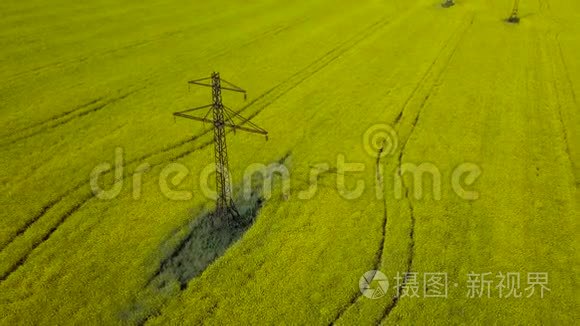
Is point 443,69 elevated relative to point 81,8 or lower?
lower

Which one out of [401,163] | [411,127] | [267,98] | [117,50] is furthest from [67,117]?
[411,127]

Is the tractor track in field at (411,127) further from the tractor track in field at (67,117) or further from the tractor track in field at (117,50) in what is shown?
the tractor track in field at (117,50)

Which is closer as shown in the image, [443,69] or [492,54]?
[443,69]

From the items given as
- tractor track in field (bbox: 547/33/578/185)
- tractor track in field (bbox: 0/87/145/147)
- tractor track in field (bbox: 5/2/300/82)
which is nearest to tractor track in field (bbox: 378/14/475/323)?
tractor track in field (bbox: 547/33/578/185)

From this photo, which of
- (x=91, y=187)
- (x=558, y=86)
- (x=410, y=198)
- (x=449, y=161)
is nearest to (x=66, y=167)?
(x=91, y=187)

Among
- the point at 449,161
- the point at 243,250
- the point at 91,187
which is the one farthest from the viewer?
the point at 449,161

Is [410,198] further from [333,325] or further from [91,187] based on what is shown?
[91,187]

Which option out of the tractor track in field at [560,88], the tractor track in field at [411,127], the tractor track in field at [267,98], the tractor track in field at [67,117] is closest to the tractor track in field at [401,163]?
the tractor track in field at [411,127]
